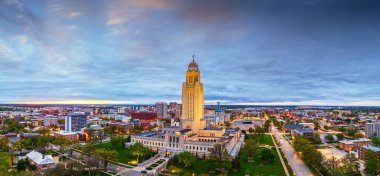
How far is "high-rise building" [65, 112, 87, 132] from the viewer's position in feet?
416

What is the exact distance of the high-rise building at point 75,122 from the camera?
416ft

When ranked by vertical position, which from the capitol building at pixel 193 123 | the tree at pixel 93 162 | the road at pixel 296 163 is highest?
the capitol building at pixel 193 123

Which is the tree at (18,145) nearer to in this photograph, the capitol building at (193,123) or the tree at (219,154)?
the capitol building at (193,123)

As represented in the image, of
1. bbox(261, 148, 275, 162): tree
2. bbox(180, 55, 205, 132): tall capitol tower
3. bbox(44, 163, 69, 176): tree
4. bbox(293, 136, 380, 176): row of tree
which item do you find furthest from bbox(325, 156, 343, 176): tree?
bbox(180, 55, 205, 132): tall capitol tower

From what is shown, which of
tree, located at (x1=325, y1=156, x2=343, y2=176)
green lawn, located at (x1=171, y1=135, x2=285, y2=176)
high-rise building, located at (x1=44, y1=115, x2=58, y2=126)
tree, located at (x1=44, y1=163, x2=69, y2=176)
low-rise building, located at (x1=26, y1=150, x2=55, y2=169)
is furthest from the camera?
high-rise building, located at (x1=44, y1=115, x2=58, y2=126)

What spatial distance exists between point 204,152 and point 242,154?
1063cm

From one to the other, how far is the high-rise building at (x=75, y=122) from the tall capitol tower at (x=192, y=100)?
Result: 6367 cm

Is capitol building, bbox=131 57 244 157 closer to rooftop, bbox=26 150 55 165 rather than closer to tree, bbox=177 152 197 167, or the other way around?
tree, bbox=177 152 197 167

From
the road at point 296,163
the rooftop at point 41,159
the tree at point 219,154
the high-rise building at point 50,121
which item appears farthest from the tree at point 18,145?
the high-rise building at point 50,121

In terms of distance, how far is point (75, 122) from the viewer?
130 m

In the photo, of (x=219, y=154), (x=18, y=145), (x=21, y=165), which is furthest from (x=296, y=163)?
(x=18, y=145)

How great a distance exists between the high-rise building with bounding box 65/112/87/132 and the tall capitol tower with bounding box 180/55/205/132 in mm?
63674

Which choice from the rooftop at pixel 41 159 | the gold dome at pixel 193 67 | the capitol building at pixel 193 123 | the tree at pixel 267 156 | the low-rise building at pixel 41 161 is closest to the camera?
the low-rise building at pixel 41 161

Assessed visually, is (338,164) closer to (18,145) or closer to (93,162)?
(93,162)
